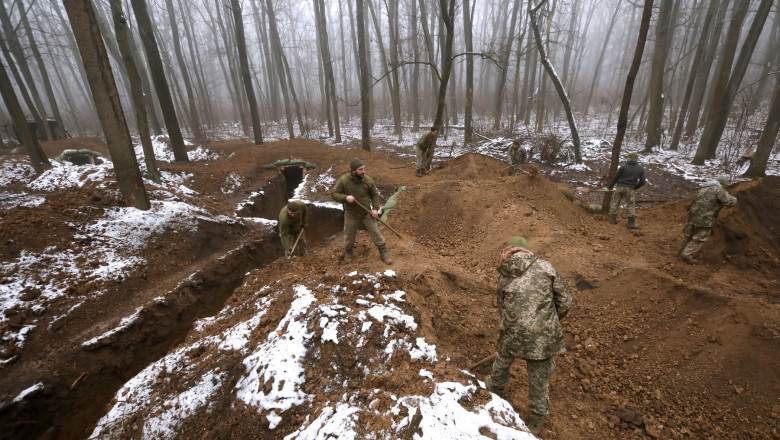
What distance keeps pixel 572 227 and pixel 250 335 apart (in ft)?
20.4

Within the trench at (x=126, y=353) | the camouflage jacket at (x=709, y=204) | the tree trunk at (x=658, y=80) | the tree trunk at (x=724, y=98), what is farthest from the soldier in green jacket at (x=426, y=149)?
the tree trunk at (x=658, y=80)

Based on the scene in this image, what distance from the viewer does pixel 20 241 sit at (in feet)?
17.2

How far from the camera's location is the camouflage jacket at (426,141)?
31.6ft

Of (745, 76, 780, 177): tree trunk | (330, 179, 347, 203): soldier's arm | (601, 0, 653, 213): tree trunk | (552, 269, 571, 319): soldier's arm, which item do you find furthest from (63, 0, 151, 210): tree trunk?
(745, 76, 780, 177): tree trunk

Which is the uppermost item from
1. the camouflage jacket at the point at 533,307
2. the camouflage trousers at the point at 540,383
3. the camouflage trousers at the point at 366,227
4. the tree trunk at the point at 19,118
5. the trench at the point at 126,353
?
the tree trunk at the point at 19,118

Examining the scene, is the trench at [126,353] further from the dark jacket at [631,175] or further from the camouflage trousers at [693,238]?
the camouflage trousers at [693,238]

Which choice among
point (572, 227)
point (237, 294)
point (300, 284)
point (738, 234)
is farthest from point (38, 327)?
point (738, 234)

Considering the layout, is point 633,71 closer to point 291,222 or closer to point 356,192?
point 356,192

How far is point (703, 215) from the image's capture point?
497 centimetres

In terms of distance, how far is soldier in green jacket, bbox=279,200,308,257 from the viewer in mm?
5887

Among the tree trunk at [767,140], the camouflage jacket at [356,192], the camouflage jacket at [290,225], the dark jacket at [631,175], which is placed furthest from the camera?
the tree trunk at [767,140]

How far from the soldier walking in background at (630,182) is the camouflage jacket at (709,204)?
142cm

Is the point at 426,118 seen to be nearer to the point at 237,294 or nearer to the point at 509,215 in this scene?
the point at 509,215

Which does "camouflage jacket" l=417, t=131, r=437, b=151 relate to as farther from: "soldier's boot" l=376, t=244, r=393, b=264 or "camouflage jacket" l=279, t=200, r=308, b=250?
A: "soldier's boot" l=376, t=244, r=393, b=264
